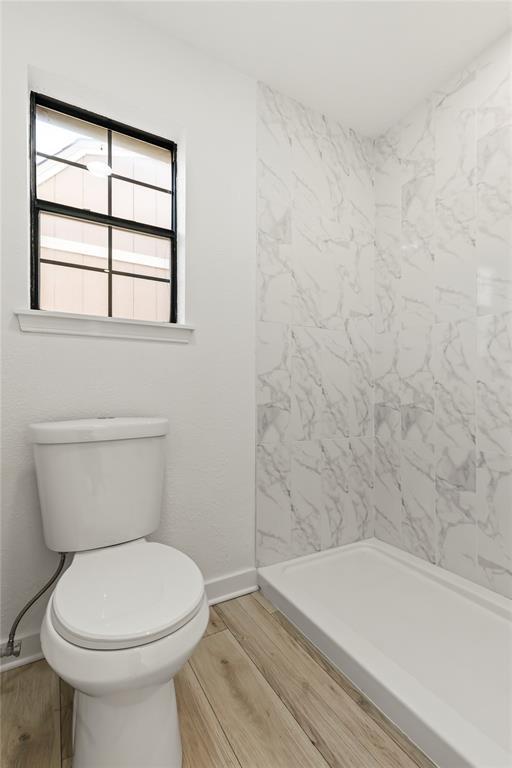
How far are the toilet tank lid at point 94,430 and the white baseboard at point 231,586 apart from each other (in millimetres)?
749

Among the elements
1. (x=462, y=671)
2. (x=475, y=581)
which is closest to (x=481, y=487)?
(x=475, y=581)

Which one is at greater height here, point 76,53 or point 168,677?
point 76,53

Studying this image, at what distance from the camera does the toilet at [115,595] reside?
80cm

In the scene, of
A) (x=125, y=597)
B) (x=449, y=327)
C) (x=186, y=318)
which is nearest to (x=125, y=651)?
(x=125, y=597)

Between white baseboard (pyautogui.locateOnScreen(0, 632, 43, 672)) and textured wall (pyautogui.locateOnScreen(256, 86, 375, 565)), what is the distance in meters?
0.89

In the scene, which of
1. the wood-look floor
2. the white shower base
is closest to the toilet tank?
the wood-look floor

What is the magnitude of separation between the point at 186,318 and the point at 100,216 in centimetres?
51

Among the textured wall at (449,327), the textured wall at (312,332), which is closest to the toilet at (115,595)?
the textured wall at (312,332)

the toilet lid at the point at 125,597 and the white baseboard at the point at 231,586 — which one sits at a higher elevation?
the toilet lid at the point at 125,597

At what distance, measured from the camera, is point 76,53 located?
138 cm

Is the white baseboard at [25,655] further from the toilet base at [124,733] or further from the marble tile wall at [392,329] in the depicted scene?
the marble tile wall at [392,329]

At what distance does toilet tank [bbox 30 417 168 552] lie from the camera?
119 centimetres

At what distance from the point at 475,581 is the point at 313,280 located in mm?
1526

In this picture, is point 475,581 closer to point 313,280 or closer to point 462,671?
point 462,671
